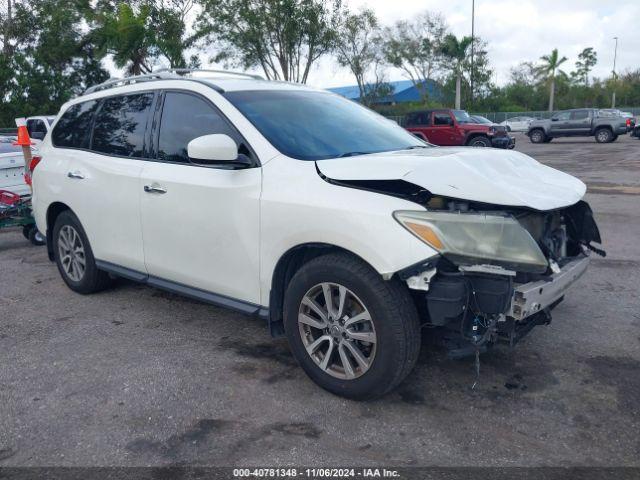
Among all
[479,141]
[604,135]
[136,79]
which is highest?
[136,79]

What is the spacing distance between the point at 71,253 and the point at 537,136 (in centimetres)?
2972

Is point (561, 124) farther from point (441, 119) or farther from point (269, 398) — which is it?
point (269, 398)

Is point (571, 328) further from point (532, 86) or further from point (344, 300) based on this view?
point (532, 86)

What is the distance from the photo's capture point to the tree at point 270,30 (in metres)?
34.8

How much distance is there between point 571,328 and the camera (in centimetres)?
449

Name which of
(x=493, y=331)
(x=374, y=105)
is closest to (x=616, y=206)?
(x=493, y=331)

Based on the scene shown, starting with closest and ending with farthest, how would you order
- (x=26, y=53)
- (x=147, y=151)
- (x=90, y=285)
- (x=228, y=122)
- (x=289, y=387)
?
(x=289, y=387), (x=228, y=122), (x=147, y=151), (x=90, y=285), (x=26, y=53)

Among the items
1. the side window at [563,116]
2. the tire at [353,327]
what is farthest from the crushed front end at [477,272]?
the side window at [563,116]

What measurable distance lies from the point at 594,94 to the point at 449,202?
7150 cm

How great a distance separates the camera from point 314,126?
161 inches

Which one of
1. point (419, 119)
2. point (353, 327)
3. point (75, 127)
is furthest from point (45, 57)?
point (353, 327)

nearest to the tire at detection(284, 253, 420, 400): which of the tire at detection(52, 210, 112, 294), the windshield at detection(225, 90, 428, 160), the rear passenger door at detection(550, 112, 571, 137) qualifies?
the windshield at detection(225, 90, 428, 160)

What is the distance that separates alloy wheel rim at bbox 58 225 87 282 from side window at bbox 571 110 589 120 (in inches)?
1121

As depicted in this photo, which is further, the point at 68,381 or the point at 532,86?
the point at 532,86
